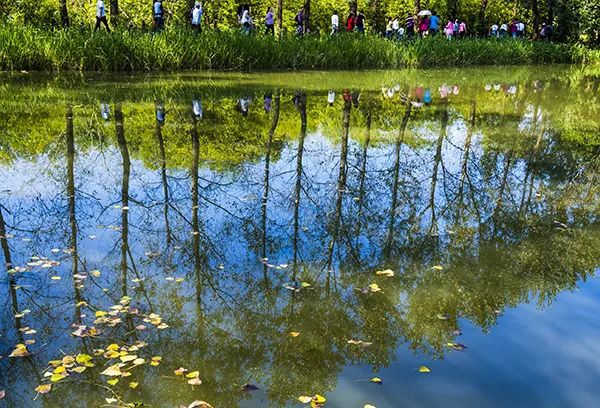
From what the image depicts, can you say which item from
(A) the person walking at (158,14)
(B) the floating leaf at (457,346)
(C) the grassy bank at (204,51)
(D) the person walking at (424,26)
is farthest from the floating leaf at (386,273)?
(D) the person walking at (424,26)

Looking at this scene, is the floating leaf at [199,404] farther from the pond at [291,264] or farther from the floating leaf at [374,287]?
the floating leaf at [374,287]

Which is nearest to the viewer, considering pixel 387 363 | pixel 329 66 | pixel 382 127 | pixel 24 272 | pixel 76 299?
pixel 387 363

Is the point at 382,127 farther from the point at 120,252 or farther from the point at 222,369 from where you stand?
the point at 222,369

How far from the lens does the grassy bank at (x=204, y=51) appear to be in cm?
1197

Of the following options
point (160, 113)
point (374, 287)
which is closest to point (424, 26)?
point (160, 113)

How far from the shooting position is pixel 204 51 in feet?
45.3

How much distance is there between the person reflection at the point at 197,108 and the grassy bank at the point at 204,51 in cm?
438

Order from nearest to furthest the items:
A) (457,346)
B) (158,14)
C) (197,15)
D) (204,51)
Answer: (457,346), (204,51), (197,15), (158,14)

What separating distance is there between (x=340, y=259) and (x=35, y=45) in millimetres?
10767

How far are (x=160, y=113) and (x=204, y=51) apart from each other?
6415 mm

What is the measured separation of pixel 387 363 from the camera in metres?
2.56

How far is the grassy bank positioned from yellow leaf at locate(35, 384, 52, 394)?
11129mm

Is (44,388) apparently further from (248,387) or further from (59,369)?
(248,387)

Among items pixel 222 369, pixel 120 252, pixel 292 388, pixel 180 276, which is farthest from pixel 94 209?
pixel 292 388
